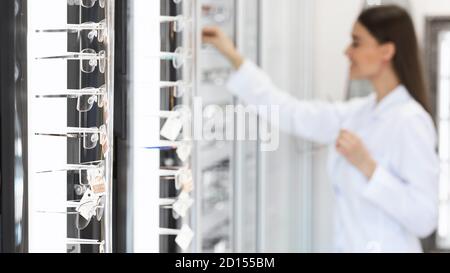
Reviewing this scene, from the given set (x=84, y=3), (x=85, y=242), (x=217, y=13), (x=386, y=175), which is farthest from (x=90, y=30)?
(x=386, y=175)

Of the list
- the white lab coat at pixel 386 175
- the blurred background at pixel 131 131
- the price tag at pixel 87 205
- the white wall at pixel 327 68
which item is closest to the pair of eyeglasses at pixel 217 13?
the blurred background at pixel 131 131

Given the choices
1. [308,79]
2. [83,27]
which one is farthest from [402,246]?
[83,27]

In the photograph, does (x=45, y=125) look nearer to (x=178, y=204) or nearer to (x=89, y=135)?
(x=89, y=135)

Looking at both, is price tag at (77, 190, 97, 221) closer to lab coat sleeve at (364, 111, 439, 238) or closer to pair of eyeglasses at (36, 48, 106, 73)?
pair of eyeglasses at (36, 48, 106, 73)

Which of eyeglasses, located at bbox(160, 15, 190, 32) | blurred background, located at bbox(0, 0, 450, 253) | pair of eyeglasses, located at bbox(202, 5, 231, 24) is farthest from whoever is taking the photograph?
Answer: pair of eyeglasses, located at bbox(202, 5, 231, 24)

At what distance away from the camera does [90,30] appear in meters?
0.48

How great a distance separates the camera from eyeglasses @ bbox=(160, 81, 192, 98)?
0.65 meters

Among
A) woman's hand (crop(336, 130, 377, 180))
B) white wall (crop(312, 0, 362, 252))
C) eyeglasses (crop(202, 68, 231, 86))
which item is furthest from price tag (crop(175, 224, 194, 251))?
white wall (crop(312, 0, 362, 252))

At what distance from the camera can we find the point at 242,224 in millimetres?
1232

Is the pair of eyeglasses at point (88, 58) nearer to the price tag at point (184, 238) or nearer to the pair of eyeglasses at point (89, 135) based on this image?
the pair of eyeglasses at point (89, 135)

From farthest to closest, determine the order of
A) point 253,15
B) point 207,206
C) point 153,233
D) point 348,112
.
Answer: point 348,112
point 253,15
point 207,206
point 153,233

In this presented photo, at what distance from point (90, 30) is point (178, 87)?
0.21 m

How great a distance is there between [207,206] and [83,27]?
70cm

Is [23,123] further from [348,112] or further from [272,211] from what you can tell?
[348,112]
